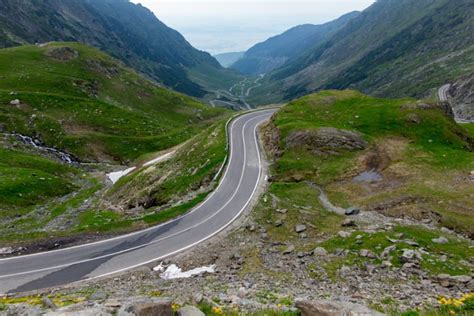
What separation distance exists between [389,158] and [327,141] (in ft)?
29.5

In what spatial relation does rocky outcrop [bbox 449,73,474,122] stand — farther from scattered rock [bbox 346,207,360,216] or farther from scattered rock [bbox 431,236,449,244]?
scattered rock [bbox 431,236,449,244]

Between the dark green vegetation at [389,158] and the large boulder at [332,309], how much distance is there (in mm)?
21605

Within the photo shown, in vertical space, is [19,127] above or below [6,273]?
above

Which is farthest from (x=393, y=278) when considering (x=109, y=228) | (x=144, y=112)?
(x=144, y=112)

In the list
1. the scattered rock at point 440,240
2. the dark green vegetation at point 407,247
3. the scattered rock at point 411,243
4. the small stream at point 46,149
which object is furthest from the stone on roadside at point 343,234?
the small stream at point 46,149

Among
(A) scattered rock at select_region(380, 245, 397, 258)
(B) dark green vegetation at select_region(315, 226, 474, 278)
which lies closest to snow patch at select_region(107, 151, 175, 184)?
(B) dark green vegetation at select_region(315, 226, 474, 278)

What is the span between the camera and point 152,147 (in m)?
95.8

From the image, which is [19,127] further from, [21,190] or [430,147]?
[430,147]

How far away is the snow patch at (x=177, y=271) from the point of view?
29.0m

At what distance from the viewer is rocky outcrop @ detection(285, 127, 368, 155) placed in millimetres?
51938

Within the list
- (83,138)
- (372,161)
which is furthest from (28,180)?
(372,161)

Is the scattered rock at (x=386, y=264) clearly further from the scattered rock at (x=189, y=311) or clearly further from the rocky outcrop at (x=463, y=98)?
the rocky outcrop at (x=463, y=98)

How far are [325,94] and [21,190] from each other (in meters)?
61.3

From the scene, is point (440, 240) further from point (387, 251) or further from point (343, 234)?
point (343, 234)
